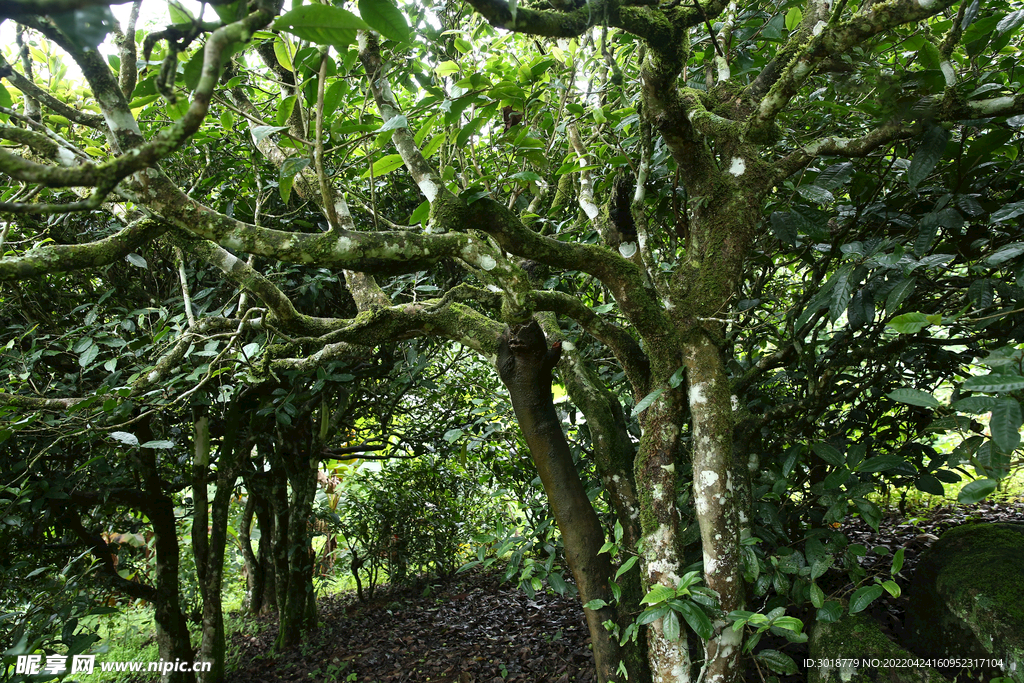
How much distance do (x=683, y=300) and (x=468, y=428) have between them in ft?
5.15

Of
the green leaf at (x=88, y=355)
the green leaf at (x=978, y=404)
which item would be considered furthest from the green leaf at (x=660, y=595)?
the green leaf at (x=88, y=355)

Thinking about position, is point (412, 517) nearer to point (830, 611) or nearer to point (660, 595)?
point (660, 595)

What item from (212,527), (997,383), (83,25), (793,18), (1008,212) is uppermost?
(793,18)

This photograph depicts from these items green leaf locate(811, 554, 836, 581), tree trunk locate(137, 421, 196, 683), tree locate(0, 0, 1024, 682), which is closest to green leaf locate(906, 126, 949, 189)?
tree locate(0, 0, 1024, 682)

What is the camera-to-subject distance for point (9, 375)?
289 cm

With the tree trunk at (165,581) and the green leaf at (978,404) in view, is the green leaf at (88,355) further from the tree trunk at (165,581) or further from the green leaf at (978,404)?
the green leaf at (978,404)

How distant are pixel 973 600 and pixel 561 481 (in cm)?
174

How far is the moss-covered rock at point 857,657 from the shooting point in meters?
2.02

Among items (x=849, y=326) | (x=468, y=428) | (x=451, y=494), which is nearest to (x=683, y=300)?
(x=849, y=326)

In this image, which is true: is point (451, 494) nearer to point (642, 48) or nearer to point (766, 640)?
point (766, 640)

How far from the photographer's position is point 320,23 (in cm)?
86

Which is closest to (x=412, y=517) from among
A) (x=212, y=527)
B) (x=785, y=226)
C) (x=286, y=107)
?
(x=212, y=527)

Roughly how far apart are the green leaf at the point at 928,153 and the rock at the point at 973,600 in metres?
1.72

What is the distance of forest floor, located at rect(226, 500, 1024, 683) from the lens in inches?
119
